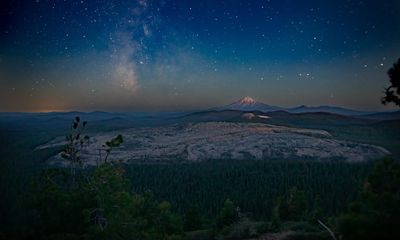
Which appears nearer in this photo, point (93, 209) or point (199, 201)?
point (93, 209)

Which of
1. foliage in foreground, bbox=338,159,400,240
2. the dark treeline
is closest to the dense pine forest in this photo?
foliage in foreground, bbox=338,159,400,240

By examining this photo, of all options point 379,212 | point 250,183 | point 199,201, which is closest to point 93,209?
point 379,212

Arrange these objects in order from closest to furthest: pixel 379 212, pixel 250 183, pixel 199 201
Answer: pixel 379 212
pixel 199 201
pixel 250 183

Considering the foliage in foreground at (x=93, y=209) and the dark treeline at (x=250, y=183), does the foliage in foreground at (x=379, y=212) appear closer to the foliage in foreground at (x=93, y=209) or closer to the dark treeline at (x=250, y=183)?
the foliage in foreground at (x=93, y=209)

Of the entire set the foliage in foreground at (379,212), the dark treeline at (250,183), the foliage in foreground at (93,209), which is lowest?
the dark treeline at (250,183)

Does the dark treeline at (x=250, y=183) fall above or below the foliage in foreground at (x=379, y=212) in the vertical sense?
below

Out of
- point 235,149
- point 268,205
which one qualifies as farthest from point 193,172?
point 235,149

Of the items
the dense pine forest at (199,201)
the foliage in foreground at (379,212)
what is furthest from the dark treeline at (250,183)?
the foliage in foreground at (379,212)

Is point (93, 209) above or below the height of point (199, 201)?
above

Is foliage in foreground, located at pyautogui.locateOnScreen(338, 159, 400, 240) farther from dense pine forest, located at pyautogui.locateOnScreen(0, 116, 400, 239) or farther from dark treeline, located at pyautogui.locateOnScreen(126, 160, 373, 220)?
dark treeline, located at pyautogui.locateOnScreen(126, 160, 373, 220)

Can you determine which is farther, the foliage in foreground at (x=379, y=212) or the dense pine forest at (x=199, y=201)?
the dense pine forest at (x=199, y=201)

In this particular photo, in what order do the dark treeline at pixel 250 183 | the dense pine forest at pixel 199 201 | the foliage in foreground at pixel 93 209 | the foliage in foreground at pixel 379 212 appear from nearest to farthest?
1. the foliage in foreground at pixel 379 212
2. the dense pine forest at pixel 199 201
3. the foliage in foreground at pixel 93 209
4. the dark treeline at pixel 250 183

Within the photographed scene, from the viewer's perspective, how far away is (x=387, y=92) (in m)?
13.8

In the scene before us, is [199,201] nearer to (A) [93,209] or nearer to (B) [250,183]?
(B) [250,183]
